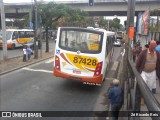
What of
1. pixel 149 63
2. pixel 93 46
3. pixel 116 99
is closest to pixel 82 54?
pixel 93 46

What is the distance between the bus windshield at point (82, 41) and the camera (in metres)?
12.9

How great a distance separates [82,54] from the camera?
1276 cm

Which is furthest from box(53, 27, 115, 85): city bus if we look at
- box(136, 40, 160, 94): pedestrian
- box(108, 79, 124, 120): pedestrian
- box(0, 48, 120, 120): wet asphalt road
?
box(108, 79, 124, 120): pedestrian

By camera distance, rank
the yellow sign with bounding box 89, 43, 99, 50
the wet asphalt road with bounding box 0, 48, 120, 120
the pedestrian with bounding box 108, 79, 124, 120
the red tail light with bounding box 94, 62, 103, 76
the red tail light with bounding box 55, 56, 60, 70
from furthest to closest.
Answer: the red tail light with bounding box 55, 56, 60, 70 < the yellow sign with bounding box 89, 43, 99, 50 < the red tail light with bounding box 94, 62, 103, 76 < the wet asphalt road with bounding box 0, 48, 120, 120 < the pedestrian with bounding box 108, 79, 124, 120

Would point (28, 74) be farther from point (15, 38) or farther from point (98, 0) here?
point (98, 0)

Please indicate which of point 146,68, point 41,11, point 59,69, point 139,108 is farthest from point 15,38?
point 139,108

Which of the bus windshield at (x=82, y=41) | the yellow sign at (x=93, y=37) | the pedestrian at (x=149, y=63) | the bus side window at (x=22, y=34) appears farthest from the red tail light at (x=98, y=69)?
the bus side window at (x=22, y=34)

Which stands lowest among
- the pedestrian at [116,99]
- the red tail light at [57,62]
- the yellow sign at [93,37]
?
the pedestrian at [116,99]

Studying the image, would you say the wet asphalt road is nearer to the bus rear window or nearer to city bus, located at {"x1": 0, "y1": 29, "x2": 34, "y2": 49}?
the bus rear window

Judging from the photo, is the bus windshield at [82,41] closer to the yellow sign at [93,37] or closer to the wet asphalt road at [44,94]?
the yellow sign at [93,37]

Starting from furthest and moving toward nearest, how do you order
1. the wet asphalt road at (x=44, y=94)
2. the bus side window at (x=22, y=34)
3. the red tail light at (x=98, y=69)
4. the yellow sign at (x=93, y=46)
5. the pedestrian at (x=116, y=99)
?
the bus side window at (x=22, y=34)
the yellow sign at (x=93, y=46)
the red tail light at (x=98, y=69)
the wet asphalt road at (x=44, y=94)
the pedestrian at (x=116, y=99)

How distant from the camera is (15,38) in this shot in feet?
134

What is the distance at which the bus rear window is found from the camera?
12.9 m

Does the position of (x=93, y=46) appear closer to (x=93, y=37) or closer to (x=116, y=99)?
(x=93, y=37)
